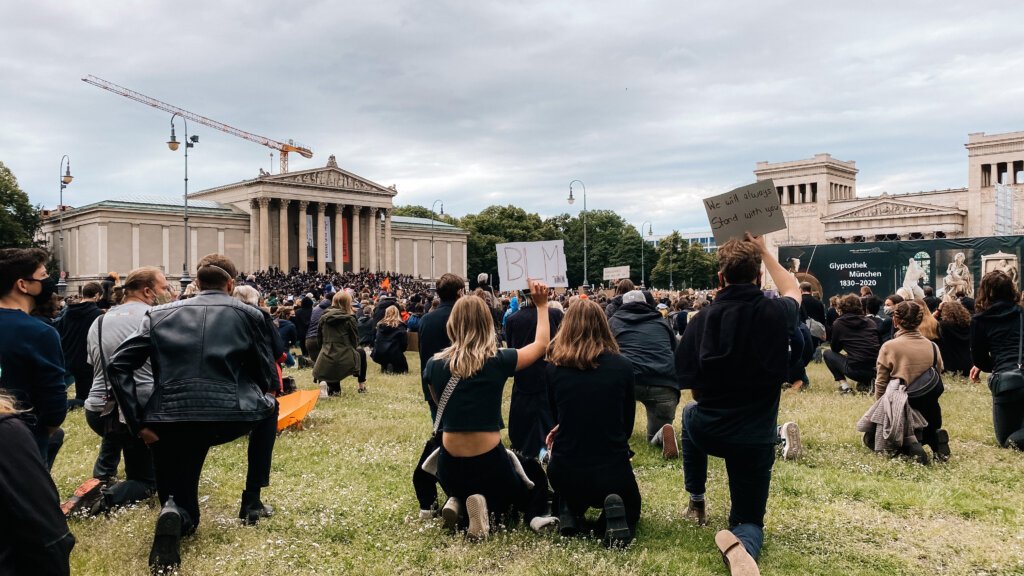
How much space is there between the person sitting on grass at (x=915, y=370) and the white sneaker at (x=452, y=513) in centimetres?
525

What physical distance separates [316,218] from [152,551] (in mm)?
75505

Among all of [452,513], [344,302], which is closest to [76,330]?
[344,302]

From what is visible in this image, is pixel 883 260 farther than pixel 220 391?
Yes

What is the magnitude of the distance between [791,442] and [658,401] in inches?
61.3

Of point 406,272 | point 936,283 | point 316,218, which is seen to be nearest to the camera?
point 936,283

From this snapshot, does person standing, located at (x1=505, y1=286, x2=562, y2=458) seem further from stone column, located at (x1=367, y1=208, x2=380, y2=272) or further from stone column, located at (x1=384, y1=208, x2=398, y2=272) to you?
stone column, located at (x1=384, y1=208, x2=398, y2=272)

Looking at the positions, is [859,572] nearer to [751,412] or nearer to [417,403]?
[751,412]

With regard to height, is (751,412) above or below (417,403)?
above

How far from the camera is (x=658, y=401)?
9039 millimetres

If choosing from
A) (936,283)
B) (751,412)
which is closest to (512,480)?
(751,412)

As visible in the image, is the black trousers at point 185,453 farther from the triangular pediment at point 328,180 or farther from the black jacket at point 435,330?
the triangular pediment at point 328,180

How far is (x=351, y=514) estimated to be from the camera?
252 inches

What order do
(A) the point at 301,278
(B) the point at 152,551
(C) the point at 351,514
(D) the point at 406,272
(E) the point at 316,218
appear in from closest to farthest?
(B) the point at 152,551, (C) the point at 351,514, (A) the point at 301,278, (E) the point at 316,218, (D) the point at 406,272

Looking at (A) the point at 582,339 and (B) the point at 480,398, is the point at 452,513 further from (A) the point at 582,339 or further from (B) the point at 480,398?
(A) the point at 582,339
